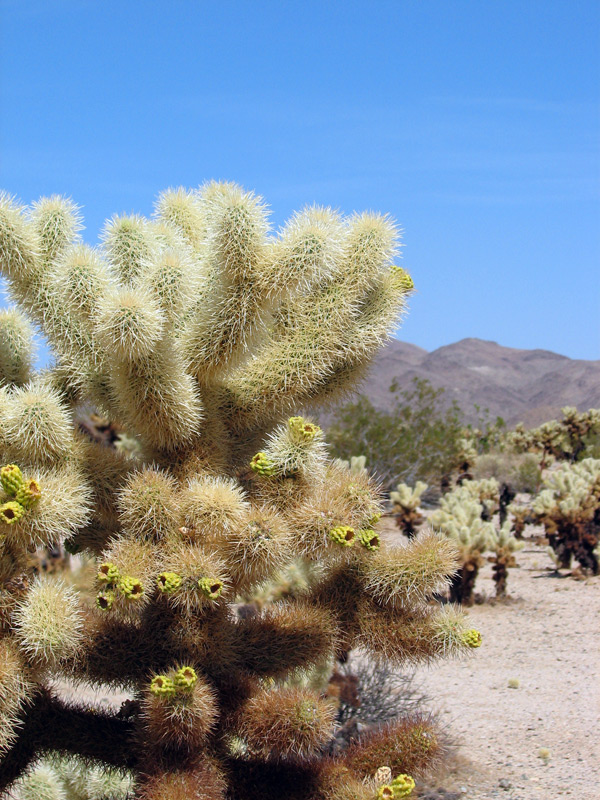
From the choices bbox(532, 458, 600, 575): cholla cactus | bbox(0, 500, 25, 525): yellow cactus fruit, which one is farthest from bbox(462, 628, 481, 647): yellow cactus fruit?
bbox(532, 458, 600, 575): cholla cactus

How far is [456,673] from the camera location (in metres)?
7.75

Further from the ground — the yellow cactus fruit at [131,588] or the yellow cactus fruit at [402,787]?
the yellow cactus fruit at [131,588]

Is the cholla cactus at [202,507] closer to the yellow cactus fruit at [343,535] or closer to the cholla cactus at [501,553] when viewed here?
the yellow cactus fruit at [343,535]

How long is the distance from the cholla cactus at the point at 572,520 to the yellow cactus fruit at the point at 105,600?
8889 mm

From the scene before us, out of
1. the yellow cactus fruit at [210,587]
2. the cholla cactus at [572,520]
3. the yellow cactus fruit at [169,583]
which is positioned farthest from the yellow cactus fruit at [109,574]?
the cholla cactus at [572,520]

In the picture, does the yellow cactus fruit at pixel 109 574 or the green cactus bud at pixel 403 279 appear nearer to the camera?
the yellow cactus fruit at pixel 109 574

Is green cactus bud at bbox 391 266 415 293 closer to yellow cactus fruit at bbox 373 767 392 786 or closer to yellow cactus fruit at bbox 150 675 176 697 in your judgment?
yellow cactus fruit at bbox 150 675 176 697

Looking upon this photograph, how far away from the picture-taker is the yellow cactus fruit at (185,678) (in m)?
3.44

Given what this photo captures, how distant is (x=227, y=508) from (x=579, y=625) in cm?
673

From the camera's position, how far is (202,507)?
3.59 metres

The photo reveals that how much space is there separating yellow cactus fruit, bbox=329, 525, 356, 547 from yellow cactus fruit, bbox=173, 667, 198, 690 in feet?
2.72

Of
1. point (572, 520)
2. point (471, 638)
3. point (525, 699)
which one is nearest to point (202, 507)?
point (471, 638)

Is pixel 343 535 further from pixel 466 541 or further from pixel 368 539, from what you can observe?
pixel 466 541

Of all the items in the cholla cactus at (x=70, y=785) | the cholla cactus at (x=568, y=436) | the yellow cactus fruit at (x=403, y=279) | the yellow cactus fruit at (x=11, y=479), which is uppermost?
the cholla cactus at (x=568, y=436)
